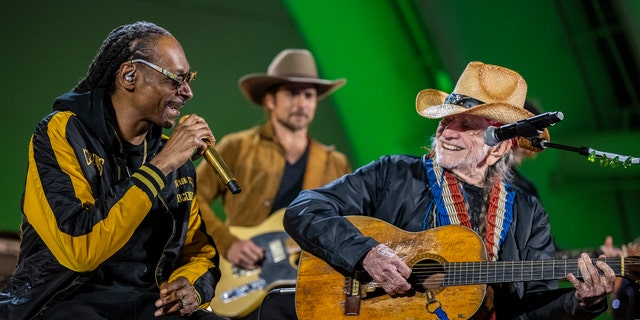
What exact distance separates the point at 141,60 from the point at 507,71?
1.69 meters

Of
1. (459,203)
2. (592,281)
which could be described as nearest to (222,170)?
(459,203)

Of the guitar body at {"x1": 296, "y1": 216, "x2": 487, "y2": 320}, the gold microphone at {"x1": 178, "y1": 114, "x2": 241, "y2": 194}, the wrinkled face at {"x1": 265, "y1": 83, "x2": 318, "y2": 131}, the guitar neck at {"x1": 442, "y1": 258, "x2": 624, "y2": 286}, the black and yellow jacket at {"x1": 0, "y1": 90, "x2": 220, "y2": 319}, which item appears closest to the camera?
the black and yellow jacket at {"x1": 0, "y1": 90, "x2": 220, "y2": 319}

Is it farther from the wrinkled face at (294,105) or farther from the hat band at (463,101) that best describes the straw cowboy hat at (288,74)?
the hat band at (463,101)

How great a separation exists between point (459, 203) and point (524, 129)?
2.40 feet

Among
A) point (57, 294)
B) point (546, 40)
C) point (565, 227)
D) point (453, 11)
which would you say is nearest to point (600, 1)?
point (546, 40)

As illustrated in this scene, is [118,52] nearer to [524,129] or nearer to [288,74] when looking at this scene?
[524,129]

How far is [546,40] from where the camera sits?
695 centimetres

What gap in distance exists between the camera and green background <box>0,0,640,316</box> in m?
6.82

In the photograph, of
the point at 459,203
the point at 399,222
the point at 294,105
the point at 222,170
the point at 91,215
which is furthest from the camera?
the point at 294,105

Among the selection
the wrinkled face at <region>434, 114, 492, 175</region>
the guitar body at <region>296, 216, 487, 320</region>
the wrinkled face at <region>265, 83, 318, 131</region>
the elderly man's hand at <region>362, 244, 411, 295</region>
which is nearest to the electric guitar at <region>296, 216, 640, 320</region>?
the guitar body at <region>296, 216, 487, 320</region>

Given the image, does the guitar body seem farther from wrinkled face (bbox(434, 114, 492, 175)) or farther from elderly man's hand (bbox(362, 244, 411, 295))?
wrinkled face (bbox(434, 114, 492, 175))

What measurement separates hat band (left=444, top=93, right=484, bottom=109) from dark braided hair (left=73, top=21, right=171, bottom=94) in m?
1.33

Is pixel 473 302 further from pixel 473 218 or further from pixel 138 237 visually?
pixel 138 237

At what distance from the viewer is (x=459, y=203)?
12.6ft
